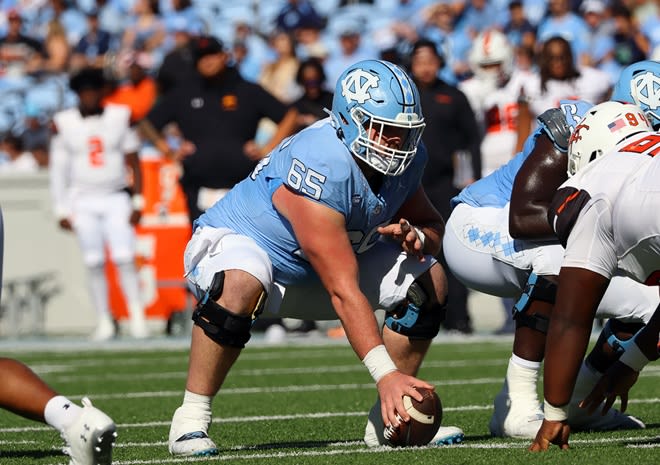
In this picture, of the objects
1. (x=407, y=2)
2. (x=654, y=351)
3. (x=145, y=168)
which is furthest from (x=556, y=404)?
(x=407, y=2)

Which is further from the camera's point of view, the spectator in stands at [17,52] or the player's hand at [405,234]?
the spectator in stands at [17,52]

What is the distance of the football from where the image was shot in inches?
178

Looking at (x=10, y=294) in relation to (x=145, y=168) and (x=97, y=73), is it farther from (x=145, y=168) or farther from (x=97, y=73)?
(x=97, y=73)

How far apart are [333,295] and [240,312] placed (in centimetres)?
37

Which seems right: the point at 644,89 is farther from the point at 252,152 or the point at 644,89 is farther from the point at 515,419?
the point at 252,152

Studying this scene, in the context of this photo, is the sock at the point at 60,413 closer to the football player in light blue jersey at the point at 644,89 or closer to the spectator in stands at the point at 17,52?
the football player in light blue jersey at the point at 644,89

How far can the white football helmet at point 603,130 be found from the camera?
436cm

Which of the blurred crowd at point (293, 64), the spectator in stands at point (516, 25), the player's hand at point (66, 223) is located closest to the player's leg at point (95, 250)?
the player's hand at point (66, 223)

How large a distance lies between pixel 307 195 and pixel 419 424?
84cm

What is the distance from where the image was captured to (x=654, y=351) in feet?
15.3

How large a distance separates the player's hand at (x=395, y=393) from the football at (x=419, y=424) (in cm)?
15

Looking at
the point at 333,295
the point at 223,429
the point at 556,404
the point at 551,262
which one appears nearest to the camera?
the point at 556,404


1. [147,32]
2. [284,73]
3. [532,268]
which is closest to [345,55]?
[284,73]

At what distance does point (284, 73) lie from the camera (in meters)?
13.8
